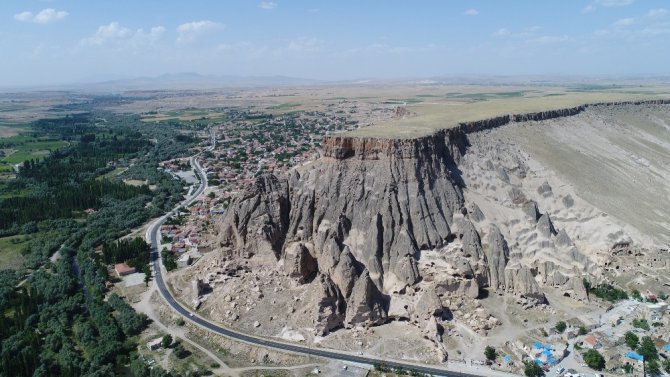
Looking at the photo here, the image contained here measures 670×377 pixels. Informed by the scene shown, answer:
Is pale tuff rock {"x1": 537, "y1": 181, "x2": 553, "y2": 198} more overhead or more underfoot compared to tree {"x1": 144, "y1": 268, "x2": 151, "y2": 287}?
more overhead

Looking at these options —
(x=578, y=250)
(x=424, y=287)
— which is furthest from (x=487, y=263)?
(x=578, y=250)

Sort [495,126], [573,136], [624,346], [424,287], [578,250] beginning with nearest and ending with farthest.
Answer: [624,346], [424,287], [578,250], [495,126], [573,136]

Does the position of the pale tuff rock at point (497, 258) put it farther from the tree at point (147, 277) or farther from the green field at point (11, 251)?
the green field at point (11, 251)

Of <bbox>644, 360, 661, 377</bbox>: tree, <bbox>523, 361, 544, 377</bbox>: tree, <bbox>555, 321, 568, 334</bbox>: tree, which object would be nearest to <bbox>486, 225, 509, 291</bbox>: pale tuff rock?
<bbox>555, 321, 568, 334</bbox>: tree

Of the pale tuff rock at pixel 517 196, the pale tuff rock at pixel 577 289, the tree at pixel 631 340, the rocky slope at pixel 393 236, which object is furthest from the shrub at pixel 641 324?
the pale tuff rock at pixel 517 196

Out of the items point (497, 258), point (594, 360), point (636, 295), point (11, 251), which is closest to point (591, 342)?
point (594, 360)

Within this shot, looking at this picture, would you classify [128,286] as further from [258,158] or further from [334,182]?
[258,158]

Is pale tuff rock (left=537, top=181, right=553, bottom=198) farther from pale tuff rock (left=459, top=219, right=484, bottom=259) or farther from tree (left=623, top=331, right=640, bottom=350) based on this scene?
tree (left=623, top=331, right=640, bottom=350)
